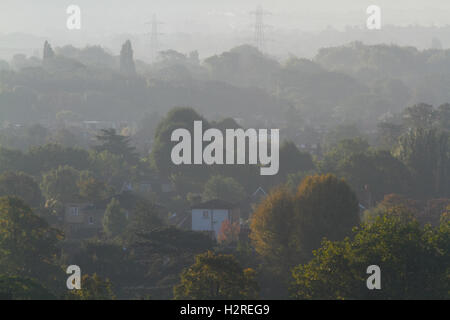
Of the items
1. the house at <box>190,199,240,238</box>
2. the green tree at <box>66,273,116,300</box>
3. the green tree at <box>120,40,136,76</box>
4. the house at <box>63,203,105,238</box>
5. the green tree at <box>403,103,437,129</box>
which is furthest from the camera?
the green tree at <box>120,40,136,76</box>

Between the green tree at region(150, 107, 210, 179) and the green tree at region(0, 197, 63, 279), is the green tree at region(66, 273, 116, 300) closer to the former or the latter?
the green tree at region(0, 197, 63, 279)

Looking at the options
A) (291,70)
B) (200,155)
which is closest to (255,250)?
(200,155)

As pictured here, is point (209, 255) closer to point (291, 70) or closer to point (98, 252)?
point (98, 252)

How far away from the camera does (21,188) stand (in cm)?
4416

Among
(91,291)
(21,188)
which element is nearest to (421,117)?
(21,188)

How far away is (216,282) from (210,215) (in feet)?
68.7

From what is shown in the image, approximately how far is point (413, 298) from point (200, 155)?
40836 mm

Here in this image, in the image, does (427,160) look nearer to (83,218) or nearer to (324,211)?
(83,218)

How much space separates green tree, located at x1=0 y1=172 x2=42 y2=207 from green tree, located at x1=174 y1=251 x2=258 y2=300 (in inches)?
899

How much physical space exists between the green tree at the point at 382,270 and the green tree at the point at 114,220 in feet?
58.0

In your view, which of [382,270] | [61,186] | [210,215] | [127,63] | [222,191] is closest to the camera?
[382,270]

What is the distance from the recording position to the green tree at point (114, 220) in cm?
4075

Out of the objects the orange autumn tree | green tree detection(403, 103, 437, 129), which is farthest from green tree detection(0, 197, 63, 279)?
green tree detection(403, 103, 437, 129)

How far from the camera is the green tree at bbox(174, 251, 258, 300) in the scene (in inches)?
872
